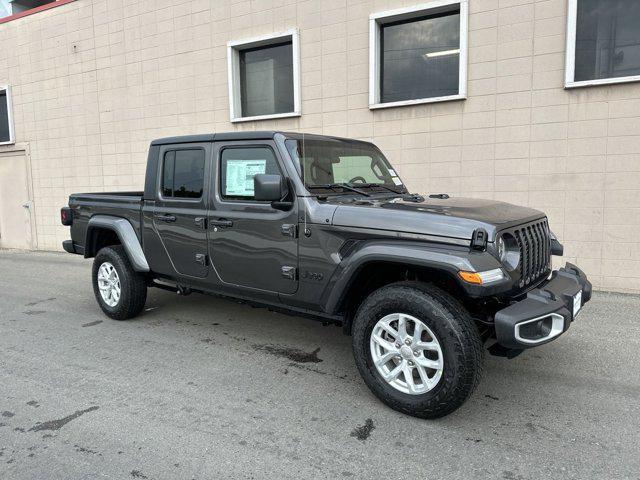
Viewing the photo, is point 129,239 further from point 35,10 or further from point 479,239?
point 35,10

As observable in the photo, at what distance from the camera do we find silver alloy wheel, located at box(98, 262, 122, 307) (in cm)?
533

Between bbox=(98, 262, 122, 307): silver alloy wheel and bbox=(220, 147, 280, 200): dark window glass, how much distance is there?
6.26ft

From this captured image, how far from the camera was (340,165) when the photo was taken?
4.36 m

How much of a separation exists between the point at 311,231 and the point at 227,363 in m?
1.43

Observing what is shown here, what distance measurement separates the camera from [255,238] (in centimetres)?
399

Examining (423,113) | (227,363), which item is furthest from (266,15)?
(227,363)

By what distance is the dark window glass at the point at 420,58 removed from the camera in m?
7.45

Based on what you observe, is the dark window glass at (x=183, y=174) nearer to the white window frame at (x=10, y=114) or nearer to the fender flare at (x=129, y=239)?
the fender flare at (x=129, y=239)

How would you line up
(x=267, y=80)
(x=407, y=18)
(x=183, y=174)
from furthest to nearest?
1. (x=267, y=80)
2. (x=407, y=18)
3. (x=183, y=174)

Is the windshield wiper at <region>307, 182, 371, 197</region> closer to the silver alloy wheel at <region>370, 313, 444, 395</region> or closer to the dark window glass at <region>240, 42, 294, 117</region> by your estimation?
the silver alloy wheel at <region>370, 313, 444, 395</region>

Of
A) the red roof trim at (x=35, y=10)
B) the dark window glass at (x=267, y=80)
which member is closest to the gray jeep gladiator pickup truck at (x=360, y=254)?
the dark window glass at (x=267, y=80)

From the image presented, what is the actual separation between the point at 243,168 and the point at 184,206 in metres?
0.78

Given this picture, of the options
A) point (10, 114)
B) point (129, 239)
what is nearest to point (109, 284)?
point (129, 239)

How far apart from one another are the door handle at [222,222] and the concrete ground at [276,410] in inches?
45.9
